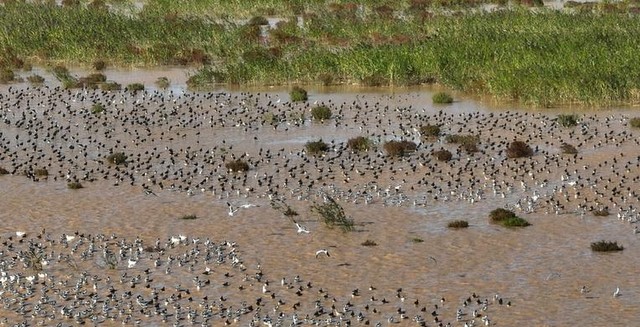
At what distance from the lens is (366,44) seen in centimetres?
5269

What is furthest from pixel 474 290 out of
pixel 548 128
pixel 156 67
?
pixel 156 67

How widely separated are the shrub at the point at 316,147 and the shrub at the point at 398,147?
1.74 m

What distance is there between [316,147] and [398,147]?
2.35 meters

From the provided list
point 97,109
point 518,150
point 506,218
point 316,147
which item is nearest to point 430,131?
point 316,147

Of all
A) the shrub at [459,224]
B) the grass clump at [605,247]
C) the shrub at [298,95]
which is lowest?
the grass clump at [605,247]

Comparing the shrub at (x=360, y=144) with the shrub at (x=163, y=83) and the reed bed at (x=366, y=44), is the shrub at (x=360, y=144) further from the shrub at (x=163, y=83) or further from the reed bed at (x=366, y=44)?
the shrub at (x=163, y=83)

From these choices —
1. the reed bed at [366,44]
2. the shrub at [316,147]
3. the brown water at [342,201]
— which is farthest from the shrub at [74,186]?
the reed bed at [366,44]

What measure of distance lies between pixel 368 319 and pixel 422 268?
3.29m

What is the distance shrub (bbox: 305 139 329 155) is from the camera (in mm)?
34562

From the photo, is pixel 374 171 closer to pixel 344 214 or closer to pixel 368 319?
pixel 344 214

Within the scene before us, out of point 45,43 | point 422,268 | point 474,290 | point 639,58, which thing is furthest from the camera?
point 45,43

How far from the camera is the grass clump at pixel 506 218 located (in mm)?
26547

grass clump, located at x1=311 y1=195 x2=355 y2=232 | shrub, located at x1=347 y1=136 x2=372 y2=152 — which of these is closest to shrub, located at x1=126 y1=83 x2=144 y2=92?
shrub, located at x1=347 y1=136 x2=372 y2=152

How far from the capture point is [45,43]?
56.9 metres
